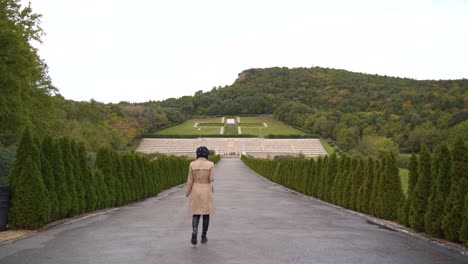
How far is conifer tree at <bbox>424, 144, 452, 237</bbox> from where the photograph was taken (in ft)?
32.5

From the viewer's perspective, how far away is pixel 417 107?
412ft

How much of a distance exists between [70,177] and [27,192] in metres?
2.23

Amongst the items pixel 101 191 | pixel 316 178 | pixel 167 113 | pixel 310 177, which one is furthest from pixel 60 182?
pixel 167 113

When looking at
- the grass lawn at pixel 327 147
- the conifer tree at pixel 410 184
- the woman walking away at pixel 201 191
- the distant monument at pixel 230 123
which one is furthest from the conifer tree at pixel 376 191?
the distant monument at pixel 230 123

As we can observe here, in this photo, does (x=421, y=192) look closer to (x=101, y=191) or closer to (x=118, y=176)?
(x=101, y=191)

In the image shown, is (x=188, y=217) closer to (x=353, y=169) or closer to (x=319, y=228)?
(x=319, y=228)

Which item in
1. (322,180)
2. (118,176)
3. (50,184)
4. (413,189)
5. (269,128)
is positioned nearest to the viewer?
(413,189)

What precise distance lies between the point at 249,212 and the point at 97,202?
4.80m

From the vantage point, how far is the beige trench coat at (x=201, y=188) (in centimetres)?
883

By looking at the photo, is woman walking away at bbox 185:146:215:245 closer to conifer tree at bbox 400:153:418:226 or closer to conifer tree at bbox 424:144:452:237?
conifer tree at bbox 424:144:452:237

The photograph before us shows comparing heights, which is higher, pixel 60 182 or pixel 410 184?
pixel 410 184

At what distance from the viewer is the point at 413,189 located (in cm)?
1116

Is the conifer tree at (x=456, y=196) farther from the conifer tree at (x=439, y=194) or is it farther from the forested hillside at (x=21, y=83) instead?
the forested hillside at (x=21, y=83)

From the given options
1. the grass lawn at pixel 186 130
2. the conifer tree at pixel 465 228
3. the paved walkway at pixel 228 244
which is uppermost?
the grass lawn at pixel 186 130
